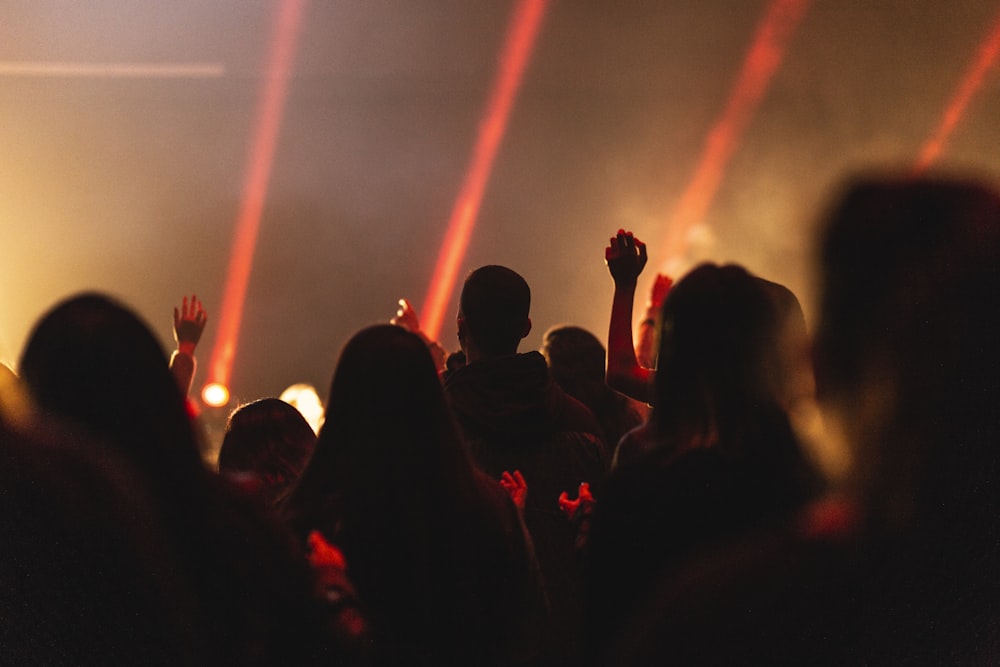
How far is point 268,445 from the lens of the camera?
210cm

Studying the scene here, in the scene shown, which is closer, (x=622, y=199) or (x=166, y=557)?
(x=166, y=557)

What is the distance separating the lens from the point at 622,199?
9.08 metres

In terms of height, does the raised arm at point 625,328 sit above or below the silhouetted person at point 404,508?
above

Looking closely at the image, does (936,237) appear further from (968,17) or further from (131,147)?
(131,147)

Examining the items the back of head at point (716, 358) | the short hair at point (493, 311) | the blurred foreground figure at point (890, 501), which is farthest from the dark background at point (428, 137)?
the blurred foreground figure at point (890, 501)

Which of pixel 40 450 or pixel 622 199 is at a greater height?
pixel 622 199

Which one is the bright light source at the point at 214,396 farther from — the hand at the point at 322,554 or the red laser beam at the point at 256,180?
the hand at the point at 322,554

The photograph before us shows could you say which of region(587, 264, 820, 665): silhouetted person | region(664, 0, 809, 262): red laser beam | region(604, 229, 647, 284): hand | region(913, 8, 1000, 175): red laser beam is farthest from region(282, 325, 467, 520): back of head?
region(664, 0, 809, 262): red laser beam

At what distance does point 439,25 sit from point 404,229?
2249 millimetres

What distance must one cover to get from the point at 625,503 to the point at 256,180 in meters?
8.16

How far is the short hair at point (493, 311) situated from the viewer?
2420mm

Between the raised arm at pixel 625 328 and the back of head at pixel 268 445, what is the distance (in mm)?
773

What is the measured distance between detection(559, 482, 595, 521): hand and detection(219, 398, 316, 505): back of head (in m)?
0.59

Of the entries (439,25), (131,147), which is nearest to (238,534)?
(439,25)
